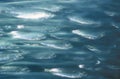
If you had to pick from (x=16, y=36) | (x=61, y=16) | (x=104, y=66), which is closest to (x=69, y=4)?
(x=61, y=16)

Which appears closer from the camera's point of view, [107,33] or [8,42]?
[8,42]

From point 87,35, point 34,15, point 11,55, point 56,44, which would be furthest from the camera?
point 34,15

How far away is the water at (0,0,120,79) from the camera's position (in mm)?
2635

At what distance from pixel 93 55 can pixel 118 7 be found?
3.48ft

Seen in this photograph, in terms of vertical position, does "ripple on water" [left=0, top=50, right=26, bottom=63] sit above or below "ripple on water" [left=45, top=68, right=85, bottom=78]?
above

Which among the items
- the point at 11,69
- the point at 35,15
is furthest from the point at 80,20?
the point at 11,69

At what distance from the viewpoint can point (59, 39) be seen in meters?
3.08

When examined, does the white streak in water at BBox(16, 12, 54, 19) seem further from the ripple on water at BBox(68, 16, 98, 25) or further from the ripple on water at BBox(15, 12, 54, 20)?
the ripple on water at BBox(68, 16, 98, 25)

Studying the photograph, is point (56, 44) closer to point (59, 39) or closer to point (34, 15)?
point (59, 39)

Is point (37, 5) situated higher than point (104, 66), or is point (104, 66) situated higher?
point (37, 5)

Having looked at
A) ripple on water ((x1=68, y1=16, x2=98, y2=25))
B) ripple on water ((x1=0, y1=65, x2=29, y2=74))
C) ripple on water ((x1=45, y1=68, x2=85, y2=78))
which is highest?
ripple on water ((x1=68, y1=16, x2=98, y2=25))

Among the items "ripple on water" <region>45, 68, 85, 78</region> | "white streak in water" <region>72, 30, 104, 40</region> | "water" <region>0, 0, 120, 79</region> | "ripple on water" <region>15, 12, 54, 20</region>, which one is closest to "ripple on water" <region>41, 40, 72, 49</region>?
"water" <region>0, 0, 120, 79</region>

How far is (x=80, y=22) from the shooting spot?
3412mm

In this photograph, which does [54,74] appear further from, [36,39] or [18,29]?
[18,29]
